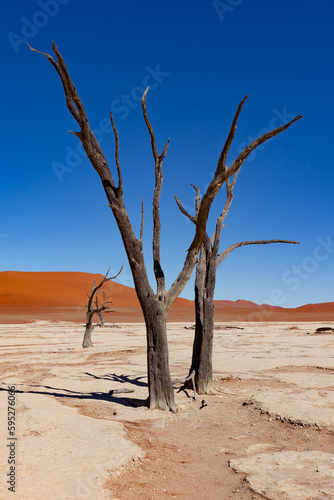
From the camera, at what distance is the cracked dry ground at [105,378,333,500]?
392 cm

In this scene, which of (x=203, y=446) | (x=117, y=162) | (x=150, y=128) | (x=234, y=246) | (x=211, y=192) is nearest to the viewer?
(x=203, y=446)

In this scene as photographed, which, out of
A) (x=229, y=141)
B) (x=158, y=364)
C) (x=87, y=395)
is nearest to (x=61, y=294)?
(x=87, y=395)

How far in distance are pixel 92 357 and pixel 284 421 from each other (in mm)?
9012

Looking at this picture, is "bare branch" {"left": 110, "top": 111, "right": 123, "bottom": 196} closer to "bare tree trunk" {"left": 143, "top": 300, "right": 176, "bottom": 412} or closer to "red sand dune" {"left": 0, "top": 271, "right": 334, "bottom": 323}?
"bare tree trunk" {"left": 143, "top": 300, "right": 176, "bottom": 412}

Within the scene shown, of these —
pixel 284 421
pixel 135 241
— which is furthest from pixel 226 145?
pixel 284 421

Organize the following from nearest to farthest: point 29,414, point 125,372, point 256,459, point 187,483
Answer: point 187,483
point 256,459
point 29,414
point 125,372

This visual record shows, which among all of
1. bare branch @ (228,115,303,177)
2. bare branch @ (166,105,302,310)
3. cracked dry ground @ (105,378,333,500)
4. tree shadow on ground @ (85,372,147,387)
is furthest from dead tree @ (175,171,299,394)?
bare branch @ (228,115,303,177)

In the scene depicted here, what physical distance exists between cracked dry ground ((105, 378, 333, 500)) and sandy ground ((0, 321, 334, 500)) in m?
0.01

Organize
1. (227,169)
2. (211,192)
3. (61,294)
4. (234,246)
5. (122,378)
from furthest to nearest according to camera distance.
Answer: (61,294)
(122,378)
(234,246)
(211,192)
(227,169)

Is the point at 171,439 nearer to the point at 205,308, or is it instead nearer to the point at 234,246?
the point at 205,308

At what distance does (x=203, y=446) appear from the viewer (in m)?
5.25

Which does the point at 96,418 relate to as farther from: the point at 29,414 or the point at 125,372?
the point at 125,372

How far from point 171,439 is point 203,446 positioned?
1.46 feet

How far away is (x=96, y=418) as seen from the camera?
247 inches
